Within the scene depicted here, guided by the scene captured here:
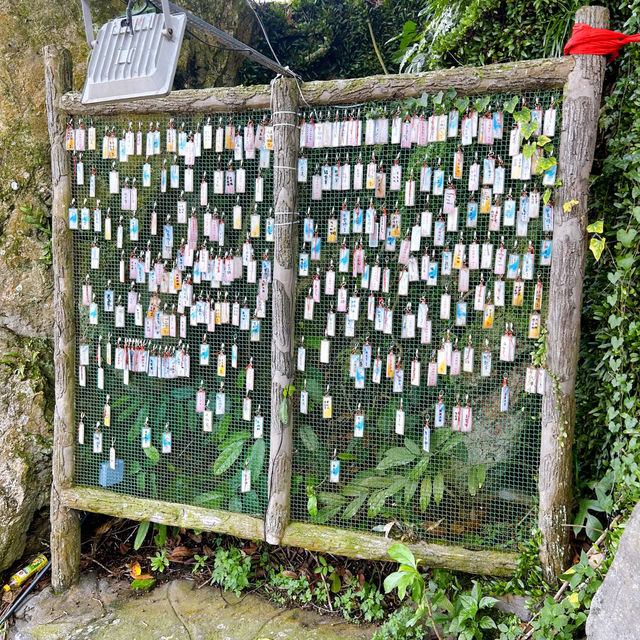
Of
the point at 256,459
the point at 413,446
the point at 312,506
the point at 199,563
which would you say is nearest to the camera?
the point at 413,446

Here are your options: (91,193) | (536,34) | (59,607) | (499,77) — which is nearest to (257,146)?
(91,193)

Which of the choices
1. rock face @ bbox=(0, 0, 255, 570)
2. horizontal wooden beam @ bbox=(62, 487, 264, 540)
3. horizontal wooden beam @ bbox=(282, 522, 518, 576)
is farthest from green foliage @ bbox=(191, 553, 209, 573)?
rock face @ bbox=(0, 0, 255, 570)

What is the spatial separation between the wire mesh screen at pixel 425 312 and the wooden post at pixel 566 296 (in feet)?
0.23

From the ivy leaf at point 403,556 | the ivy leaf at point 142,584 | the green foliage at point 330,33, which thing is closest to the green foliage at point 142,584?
the ivy leaf at point 142,584

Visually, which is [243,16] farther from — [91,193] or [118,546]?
[118,546]

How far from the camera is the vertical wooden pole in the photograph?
3.32 meters

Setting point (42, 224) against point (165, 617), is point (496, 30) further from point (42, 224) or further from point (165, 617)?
point (165, 617)

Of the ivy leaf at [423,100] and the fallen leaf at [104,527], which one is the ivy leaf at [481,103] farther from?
the fallen leaf at [104,527]

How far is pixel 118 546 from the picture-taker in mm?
3799

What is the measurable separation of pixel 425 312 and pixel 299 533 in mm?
1408

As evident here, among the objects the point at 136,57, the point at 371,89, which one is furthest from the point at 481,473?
the point at 136,57

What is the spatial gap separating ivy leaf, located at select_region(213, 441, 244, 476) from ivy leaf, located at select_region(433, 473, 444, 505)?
1118mm

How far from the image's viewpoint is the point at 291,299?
9.84 feet

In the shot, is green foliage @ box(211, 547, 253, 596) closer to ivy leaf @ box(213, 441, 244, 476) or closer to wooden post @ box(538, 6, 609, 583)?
ivy leaf @ box(213, 441, 244, 476)
